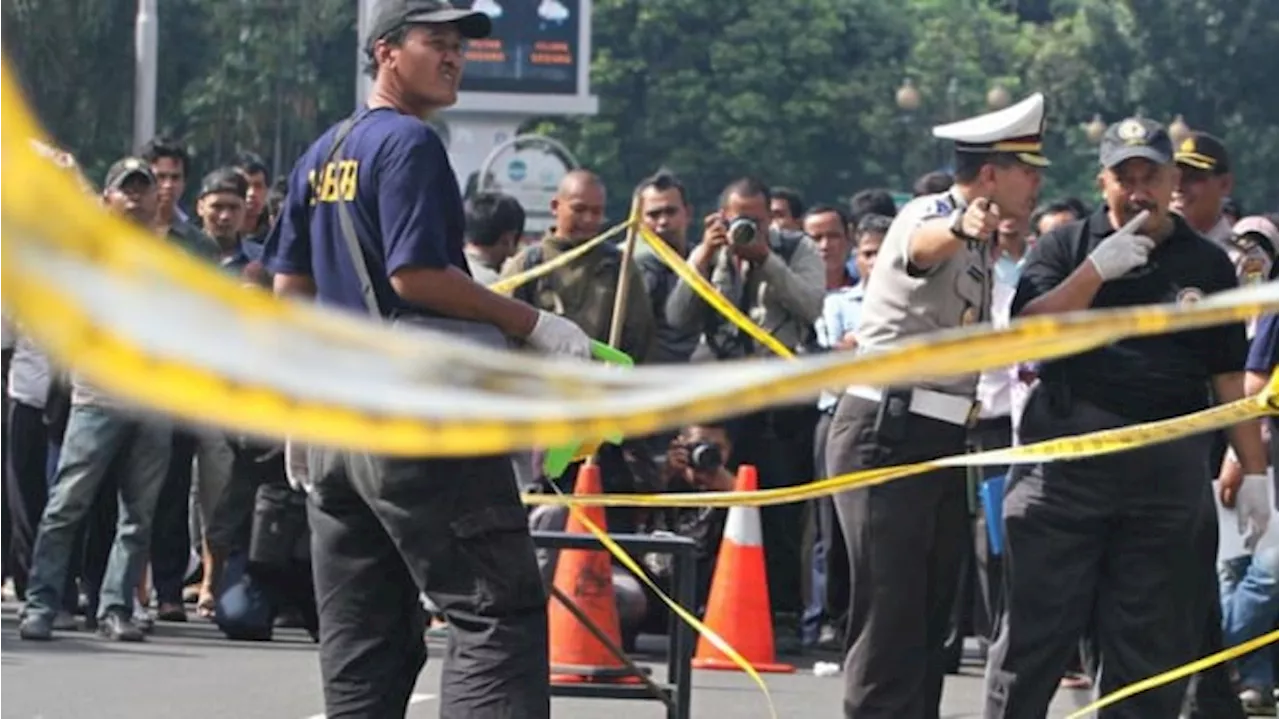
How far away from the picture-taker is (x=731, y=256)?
42.0 feet

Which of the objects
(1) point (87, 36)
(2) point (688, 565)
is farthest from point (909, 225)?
(1) point (87, 36)

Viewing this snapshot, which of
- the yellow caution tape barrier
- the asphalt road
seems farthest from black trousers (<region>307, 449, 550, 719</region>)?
the asphalt road

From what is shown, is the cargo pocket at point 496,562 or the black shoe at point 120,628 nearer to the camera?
the cargo pocket at point 496,562

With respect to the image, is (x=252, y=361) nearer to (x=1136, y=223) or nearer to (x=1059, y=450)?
(x=1059, y=450)

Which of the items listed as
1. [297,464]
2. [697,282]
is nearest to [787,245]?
[697,282]

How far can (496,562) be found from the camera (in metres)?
5.91

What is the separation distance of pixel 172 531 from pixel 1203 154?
536cm

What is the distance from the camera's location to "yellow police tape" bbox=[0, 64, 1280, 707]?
233 cm

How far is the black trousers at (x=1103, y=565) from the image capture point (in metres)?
7.23

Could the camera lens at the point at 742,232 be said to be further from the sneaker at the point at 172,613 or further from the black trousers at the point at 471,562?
the black trousers at the point at 471,562

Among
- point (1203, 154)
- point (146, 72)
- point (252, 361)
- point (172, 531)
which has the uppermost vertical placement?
point (146, 72)

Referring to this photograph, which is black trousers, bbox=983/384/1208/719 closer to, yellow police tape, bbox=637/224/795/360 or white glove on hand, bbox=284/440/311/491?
white glove on hand, bbox=284/440/311/491

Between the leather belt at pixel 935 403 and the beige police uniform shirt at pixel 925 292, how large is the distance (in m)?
0.02

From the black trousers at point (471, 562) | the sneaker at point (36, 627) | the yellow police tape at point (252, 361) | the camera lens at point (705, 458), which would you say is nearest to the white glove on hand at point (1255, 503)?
the black trousers at point (471, 562)
